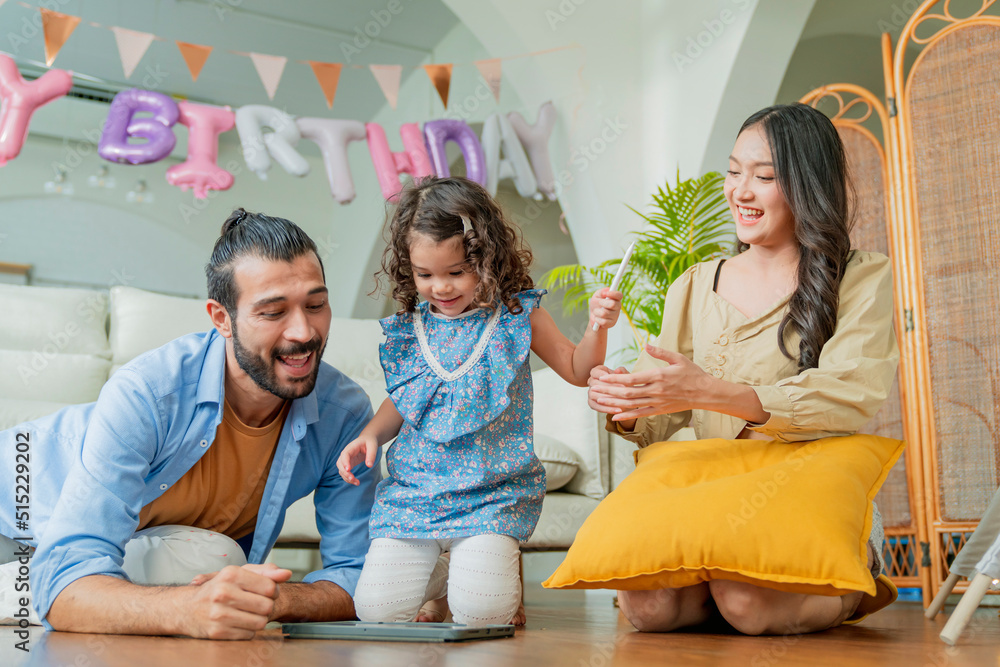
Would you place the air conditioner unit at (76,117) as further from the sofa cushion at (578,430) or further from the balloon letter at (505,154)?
the sofa cushion at (578,430)

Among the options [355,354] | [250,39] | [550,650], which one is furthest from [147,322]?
[250,39]

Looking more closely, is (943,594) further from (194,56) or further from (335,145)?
(194,56)

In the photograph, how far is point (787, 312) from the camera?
1477mm

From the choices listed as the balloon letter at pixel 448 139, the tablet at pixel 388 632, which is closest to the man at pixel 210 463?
the tablet at pixel 388 632

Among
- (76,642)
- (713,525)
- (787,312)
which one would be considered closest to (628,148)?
(787,312)

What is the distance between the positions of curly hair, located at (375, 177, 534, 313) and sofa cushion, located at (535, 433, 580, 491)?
2.92ft

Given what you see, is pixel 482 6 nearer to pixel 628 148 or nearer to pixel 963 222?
pixel 628 148

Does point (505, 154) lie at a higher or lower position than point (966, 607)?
higher

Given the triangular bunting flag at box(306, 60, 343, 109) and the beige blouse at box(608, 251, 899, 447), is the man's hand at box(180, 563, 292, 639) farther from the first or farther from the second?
the triangular bunting flag at box(306, 60, 343, 109)

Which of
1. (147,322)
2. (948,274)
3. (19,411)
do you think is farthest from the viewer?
(147,322)

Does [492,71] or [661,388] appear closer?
[661,388]

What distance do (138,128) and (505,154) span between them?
176 cm

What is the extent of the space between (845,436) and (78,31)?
6.44 m

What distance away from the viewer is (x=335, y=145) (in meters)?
4.22
